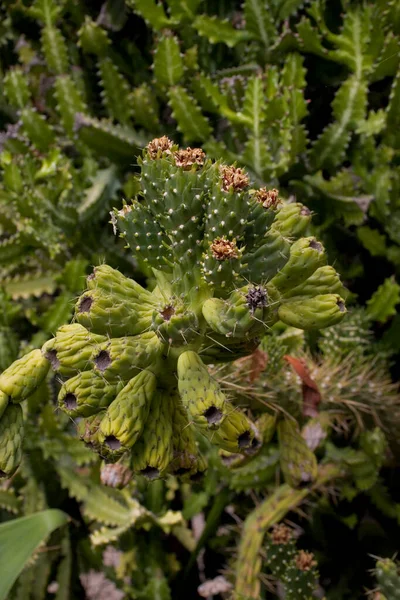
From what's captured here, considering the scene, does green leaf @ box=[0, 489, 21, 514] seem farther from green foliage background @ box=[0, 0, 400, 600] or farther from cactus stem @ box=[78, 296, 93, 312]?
cactus stem @ box=[78, 296, 93, 312]

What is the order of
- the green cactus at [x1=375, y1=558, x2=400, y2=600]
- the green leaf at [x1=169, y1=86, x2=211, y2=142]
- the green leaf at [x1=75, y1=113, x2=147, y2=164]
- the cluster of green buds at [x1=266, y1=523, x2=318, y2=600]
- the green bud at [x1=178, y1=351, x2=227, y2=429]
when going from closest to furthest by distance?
1. the green bud at [x1=178, y1=351, x2=227, y2=429]
2. the green cactus at [x1=375, y1=558, x2=400, y2=600]
3. the cluster of green buds at [x1=266, y1=523, x2=318, y2=600]
4. the green leaf at [x1=169, y1=86, x2=211, y2=142]
5. the green leaf at [x1=75, y1=113, x2=147, y2=164]

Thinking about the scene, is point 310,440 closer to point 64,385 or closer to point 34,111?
point 64,385

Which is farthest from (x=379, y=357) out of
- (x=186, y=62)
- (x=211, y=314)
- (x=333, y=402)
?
(x=186, y=62)

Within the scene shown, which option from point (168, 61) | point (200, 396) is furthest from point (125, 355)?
point (168, 61)

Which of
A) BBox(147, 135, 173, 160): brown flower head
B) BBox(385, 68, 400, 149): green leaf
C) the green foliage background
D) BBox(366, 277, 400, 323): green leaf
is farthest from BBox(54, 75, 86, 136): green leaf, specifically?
BBox(147, 135, 173, 160): brown flower head

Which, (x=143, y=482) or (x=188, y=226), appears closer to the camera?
(x=188, y=226)

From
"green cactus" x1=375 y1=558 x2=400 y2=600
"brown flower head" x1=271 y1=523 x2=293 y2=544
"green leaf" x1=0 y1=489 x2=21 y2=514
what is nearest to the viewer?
"green cactus" x1=375 y1=558 x2=400 y2=600

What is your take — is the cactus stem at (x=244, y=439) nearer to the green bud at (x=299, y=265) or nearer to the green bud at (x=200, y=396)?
the green bud at (x=200, y=396)
